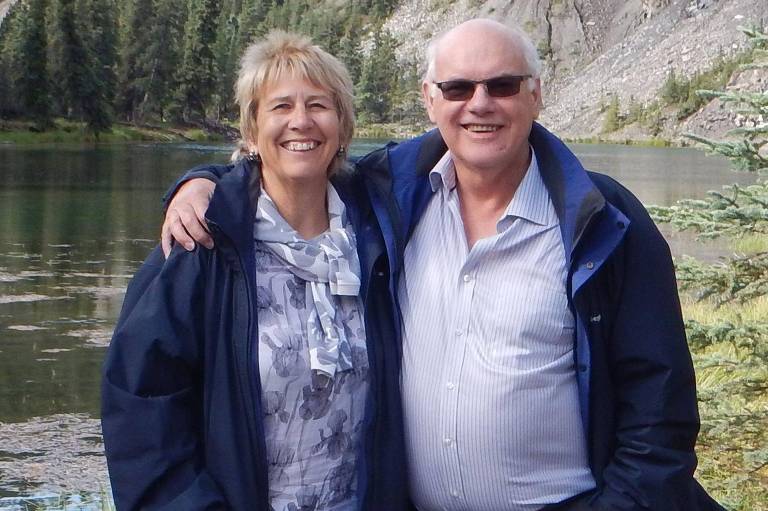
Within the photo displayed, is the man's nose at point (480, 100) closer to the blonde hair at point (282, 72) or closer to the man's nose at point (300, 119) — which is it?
the blonde hair at point (282, 72)

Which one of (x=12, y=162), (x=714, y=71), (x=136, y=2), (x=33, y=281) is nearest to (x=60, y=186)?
(x=12, y=162)

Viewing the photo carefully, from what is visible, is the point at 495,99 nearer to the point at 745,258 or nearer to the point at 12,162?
the point at 745,258

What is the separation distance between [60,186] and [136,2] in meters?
49.8

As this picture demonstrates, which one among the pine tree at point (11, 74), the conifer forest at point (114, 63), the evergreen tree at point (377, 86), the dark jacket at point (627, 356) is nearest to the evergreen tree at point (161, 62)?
the conifer forest at point (114, 63)

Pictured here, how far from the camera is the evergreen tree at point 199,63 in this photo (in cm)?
7581

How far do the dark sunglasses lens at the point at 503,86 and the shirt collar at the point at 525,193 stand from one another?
22 centimetres

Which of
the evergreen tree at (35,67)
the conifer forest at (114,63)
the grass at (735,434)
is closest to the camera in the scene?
the grass at (735,434)

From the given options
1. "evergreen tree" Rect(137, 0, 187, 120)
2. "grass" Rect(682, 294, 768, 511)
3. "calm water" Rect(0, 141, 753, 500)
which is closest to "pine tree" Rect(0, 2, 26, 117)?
"evergreen tree" Rect(137, 0, 187, 120)

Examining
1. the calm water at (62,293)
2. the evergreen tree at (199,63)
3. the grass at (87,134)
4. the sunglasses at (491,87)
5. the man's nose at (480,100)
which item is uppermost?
the evergreen tree at (199,63)

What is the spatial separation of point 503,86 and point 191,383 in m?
1.25

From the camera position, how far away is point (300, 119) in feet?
9.89

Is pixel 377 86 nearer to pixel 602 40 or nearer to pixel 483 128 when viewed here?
pixel 602 40

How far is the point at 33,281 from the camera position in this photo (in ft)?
50.7

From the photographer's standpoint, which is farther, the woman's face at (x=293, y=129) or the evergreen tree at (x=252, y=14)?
the evergreen tree at (x=252, y=14)
